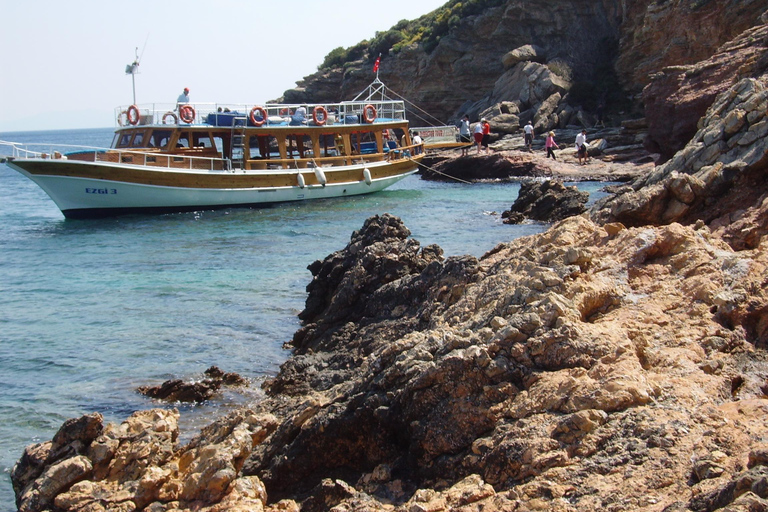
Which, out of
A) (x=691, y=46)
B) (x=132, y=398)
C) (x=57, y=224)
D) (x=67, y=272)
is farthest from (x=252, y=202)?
(x=691, y=46)

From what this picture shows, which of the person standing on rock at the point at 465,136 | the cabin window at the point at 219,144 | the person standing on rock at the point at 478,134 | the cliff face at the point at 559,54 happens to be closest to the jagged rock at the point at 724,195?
the cabin window at the point at 219,144

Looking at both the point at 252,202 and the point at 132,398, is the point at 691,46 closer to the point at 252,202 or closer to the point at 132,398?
the point at 252,202

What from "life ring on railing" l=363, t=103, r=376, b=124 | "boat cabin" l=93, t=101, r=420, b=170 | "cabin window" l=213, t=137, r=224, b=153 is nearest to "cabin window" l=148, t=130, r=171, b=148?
"boat cabin" l=93, t=101, r=420, b=170

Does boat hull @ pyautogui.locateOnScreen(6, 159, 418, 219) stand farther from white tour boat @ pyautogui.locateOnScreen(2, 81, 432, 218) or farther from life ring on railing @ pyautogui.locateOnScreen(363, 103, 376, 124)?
life ring on railing @ pyautogui.locateOnScreen(363, 103, 376, 124)

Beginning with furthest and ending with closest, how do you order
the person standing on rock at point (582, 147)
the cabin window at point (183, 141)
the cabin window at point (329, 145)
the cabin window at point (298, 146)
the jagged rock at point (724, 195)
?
the person standing on rock at point (582, 147), the cabin window at point (329, 145), the cabin window at point (298, 146), the cabin window at point (183, 141), the jagged rock at point (724, 195)

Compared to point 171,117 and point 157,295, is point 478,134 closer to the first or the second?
point 171,117

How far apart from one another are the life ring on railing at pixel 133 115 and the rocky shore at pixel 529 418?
21704mm

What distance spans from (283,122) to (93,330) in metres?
17.7

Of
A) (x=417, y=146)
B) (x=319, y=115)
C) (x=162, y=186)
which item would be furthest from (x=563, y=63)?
(x=162, y=186)

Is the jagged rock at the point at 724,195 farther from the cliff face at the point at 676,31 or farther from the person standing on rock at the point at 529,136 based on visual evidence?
the person standing on rock at the point at 529,136

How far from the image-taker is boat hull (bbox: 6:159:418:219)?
23047 mm

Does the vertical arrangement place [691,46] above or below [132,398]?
above

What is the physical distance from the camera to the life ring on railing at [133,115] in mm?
25953

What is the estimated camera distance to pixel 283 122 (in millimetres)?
27891
